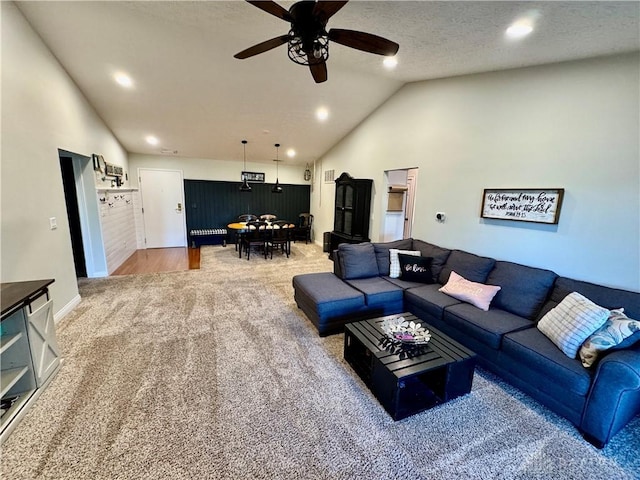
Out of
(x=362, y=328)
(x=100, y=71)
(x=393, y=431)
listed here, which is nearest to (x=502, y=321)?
(x=362, y=328)

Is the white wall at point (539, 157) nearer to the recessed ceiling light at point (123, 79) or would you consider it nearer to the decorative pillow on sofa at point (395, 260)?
the decorative pillow on sofa at point (395, 260)

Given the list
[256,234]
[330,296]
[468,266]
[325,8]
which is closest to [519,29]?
[325,8]

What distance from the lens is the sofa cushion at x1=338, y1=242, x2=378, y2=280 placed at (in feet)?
10.7

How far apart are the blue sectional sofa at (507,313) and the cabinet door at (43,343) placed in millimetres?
2152

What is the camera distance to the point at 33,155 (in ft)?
8.56

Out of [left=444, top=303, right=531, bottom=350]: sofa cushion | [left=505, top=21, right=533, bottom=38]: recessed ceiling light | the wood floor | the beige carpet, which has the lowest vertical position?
the beige carpet

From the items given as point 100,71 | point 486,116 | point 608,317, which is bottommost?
point 608,317

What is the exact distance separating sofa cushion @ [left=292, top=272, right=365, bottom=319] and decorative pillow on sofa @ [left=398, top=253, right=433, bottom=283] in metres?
0.79

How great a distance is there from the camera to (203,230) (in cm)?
730

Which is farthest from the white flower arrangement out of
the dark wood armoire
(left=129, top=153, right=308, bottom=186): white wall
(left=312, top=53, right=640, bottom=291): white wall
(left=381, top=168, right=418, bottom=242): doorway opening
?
(left=129, top=153, right=308, bottom=186): white wall

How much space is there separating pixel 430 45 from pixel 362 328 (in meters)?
2.83

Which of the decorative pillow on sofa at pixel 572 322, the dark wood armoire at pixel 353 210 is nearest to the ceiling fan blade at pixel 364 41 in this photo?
the decorative pillow on sofa at pixel 572 322

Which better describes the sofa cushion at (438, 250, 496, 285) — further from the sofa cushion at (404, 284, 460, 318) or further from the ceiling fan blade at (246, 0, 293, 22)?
the ceiling fan blade at (246, 0, 293, 22)

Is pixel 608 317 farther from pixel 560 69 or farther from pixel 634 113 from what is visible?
pixel 560 69
